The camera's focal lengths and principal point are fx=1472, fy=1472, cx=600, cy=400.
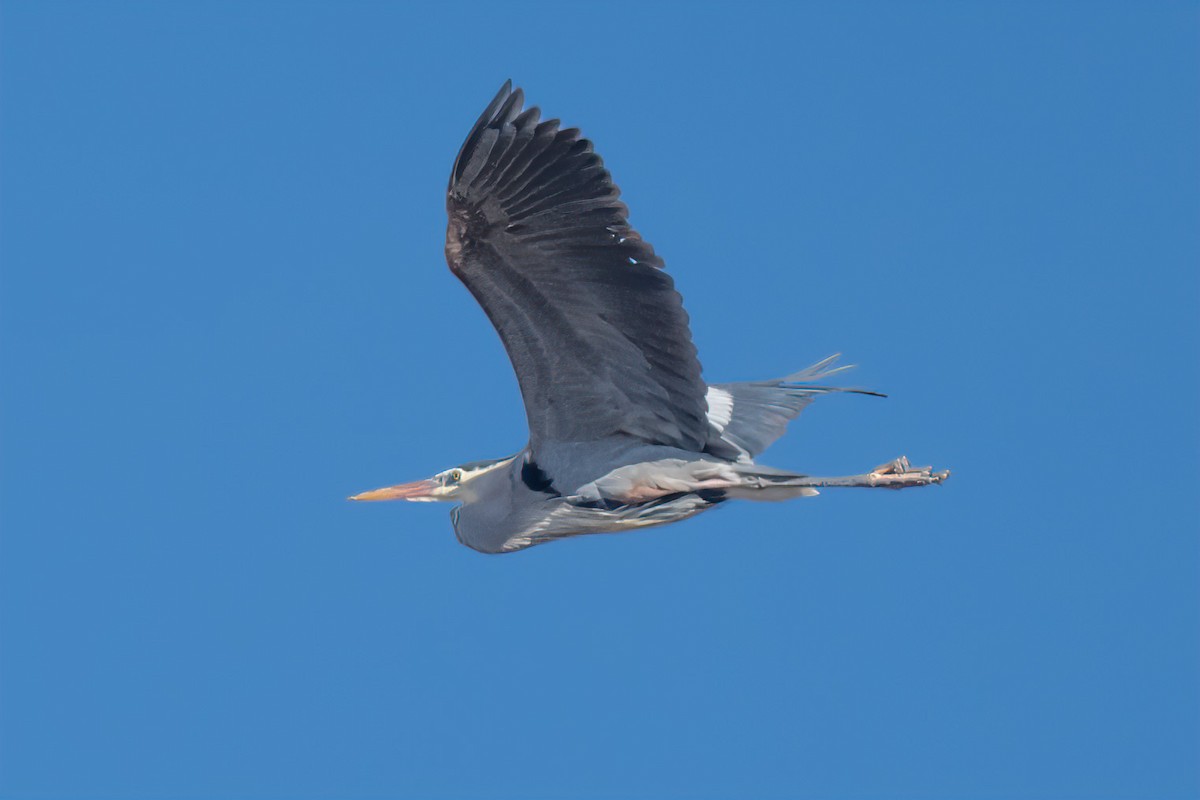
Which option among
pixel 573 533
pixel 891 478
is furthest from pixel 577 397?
pixel 891 478

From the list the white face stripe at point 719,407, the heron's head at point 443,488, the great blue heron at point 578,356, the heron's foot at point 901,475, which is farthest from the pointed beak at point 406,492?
the heron's foot at point 901,475

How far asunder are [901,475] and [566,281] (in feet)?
5.16

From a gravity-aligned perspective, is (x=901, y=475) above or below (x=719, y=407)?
below

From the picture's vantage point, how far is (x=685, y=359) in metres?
6.14

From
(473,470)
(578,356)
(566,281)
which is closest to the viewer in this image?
(566,281)

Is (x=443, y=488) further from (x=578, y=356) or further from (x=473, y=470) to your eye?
(x=578, y=356)

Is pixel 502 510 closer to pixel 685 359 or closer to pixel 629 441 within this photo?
pixel 629 441

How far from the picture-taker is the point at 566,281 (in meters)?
5.91

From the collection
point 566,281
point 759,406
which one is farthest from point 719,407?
point 566,281

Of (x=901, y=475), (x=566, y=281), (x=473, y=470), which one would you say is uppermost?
(x=566, y=281)

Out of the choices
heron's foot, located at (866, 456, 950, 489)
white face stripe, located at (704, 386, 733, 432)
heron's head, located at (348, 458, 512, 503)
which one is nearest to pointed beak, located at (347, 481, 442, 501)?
heron's head, located at (348, 458, 512, 503)

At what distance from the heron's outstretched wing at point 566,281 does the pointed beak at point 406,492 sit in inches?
64.1

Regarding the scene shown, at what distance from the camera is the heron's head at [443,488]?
7539 mm

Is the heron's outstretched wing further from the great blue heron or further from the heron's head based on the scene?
the heron's head
